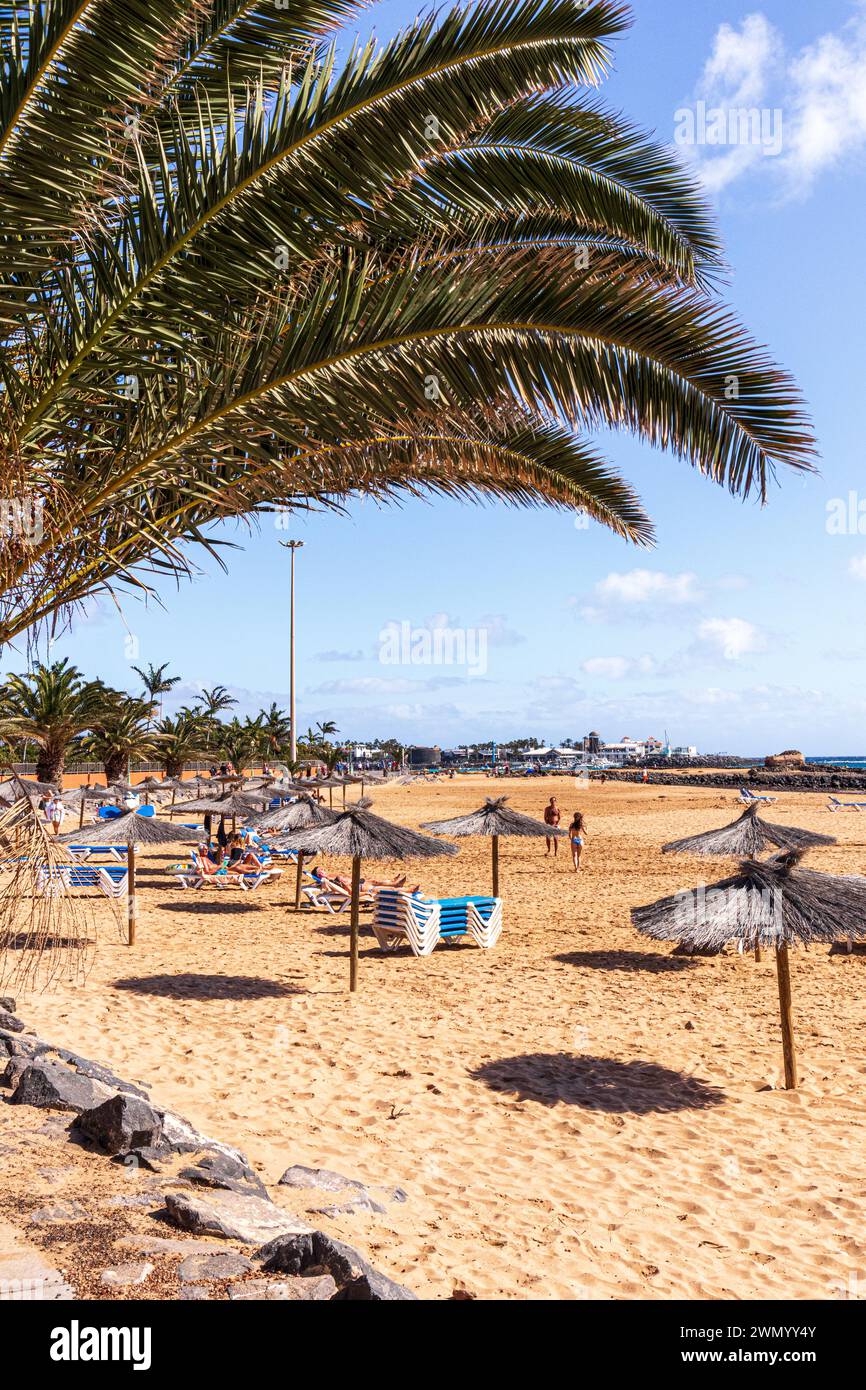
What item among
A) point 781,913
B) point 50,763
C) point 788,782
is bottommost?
point 788,782

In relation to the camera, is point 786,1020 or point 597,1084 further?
point 597,1084

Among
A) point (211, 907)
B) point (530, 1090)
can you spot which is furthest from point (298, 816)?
point (530, 1090)

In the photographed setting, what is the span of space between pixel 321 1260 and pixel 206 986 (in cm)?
725

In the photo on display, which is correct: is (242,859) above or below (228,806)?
below

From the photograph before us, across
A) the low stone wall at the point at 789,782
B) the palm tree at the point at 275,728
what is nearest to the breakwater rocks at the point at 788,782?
the low stone wall at the point at 789,782

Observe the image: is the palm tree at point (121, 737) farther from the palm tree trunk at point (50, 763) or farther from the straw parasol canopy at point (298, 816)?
the straw parasol canopy at point (298, 816)

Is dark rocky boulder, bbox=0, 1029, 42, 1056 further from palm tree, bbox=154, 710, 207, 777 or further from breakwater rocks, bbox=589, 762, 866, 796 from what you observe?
breakwater rocks, bbox=589, 762, 866, 796

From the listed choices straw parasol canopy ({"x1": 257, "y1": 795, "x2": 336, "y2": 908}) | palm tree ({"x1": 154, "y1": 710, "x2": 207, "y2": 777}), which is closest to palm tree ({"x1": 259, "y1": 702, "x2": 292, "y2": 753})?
palm tree ({"x1": 154, "y1": 710, "x2": 207, "y2": 777})

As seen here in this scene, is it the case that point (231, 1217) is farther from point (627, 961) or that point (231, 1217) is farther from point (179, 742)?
point (179, 742)

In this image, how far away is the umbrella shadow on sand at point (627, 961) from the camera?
11445 millimetres

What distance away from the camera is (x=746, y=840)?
12.8 m
